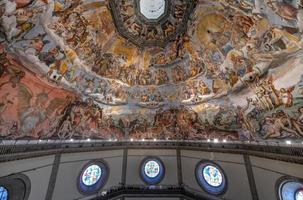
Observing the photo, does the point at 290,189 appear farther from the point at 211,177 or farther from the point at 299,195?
the point at 211,177

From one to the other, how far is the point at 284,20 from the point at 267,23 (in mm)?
903

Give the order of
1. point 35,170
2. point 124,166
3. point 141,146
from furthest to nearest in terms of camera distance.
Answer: point 141,146 → point 124,166 → point 35,170

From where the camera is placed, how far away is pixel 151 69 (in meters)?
15.2

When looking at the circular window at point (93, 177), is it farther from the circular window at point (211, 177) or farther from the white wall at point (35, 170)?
the circular window at point (211, 177)

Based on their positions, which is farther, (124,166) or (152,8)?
(124,166)

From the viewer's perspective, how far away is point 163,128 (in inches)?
653

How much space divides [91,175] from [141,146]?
16.3ft

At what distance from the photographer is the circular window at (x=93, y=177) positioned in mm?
12328

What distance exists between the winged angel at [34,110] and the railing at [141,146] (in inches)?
26.8

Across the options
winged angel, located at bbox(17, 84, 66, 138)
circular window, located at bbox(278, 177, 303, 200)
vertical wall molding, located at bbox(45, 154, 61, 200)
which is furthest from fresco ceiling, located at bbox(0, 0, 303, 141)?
circular window, located at bbox(278, 177, 303, 200)

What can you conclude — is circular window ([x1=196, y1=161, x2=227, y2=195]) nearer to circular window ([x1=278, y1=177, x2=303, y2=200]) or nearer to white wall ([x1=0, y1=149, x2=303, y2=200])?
white wall ([x1=0, y1=149, x2=303, y2=200])

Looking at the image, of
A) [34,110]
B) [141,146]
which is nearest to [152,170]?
[141,146]

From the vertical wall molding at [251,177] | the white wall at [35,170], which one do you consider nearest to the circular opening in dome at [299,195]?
the vertical wall molding at [251,177]

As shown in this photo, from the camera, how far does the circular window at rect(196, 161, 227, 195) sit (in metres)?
12.7
